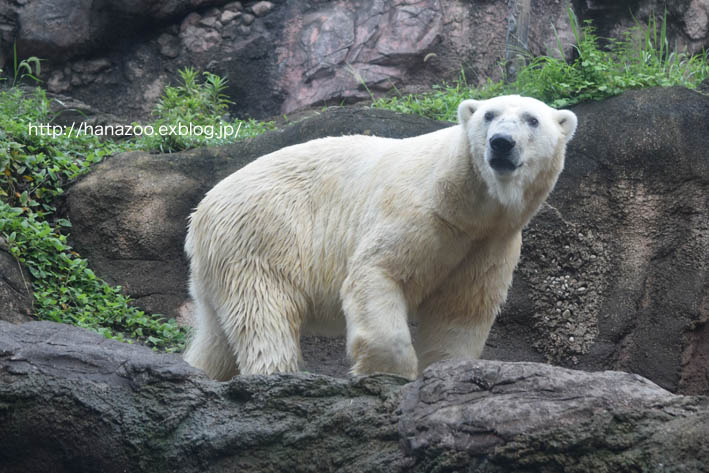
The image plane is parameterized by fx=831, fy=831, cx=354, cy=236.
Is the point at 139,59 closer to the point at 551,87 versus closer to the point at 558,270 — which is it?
the point at 551,87

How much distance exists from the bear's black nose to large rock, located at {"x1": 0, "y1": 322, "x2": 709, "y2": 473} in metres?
1.24

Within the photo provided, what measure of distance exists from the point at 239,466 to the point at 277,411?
22 centimetres

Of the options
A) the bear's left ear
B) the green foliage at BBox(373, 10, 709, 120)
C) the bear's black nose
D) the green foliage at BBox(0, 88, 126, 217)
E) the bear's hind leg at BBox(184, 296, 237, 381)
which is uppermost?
the green foliage at BBox(373, 10, 709, 120)

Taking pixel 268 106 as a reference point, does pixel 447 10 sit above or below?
above

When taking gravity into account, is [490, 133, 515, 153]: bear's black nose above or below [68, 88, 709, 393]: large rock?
above

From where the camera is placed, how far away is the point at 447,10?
8836 mm

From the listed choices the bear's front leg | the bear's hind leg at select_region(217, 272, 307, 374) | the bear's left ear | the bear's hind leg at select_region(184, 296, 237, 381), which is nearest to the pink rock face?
the bear's hind leg at select_region(184, 296, 237, 381)

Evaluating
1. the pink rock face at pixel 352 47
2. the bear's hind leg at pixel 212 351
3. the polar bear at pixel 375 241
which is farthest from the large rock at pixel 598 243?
the pink rock face at pixel 352 47

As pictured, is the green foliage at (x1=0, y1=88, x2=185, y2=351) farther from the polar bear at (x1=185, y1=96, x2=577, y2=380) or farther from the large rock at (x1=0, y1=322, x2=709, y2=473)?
the large rock at (x1=0, y1=322, x2=709, y2=473)

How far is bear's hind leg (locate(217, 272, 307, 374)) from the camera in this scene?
4.18 m

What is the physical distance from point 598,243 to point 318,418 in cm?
348

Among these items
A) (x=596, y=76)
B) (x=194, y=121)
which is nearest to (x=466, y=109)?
(x=596, y=76)

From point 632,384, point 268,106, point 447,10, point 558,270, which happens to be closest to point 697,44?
point 447,10

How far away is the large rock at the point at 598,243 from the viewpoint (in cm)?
546
